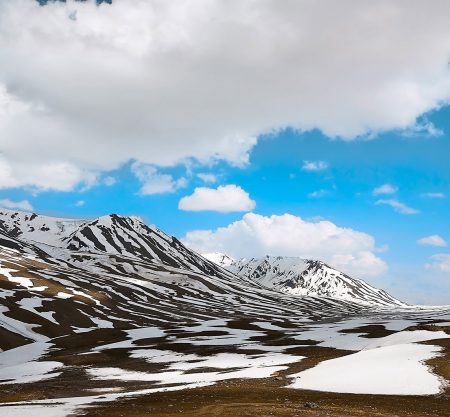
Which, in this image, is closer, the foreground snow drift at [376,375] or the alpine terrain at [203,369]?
the alpine terrain at [203,369]

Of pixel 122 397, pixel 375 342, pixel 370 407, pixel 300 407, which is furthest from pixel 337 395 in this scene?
pixel 375 342

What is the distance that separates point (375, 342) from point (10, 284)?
12626cm

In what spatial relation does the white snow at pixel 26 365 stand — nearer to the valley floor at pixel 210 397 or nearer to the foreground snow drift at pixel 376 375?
the valley floor at pixel 210 397

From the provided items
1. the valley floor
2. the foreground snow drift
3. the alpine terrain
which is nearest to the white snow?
the alpine terrain

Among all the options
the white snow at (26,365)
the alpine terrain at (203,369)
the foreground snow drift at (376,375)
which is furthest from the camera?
the white snow at (26,365)

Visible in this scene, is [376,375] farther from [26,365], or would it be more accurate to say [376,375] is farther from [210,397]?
[26,365]

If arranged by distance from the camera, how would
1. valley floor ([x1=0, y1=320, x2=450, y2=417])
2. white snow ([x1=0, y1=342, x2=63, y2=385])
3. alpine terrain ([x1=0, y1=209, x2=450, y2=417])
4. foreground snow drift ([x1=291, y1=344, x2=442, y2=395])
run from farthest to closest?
white snow ([x1=0, y1=342, x2=63, y2=385]), foreground snow drift ([x1=291, y1=344, x2=442, y2=395]), alpine terrain ([x1=0, y1=209, x2=450, y2=417]), valley floor ([x1=0, y1=320, x2=450, y2=417])

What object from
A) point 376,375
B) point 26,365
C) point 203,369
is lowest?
point 203,369

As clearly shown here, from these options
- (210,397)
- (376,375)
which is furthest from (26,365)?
(376,375)

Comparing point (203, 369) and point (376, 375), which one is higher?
point (376, 375)

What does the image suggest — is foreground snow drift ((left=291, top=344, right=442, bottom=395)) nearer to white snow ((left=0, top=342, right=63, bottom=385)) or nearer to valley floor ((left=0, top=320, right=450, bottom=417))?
valley floor ((left=0, top=320, right=450, bottom=417))

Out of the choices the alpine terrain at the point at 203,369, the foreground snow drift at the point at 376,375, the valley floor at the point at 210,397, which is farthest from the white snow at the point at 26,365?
the foreground snow drift at the point at 376,375

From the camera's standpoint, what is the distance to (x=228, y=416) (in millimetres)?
29750

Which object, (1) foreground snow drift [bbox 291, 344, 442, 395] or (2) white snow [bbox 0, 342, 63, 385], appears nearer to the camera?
(1) foreground snow drift [bbox 291, 344, 442, 395]
